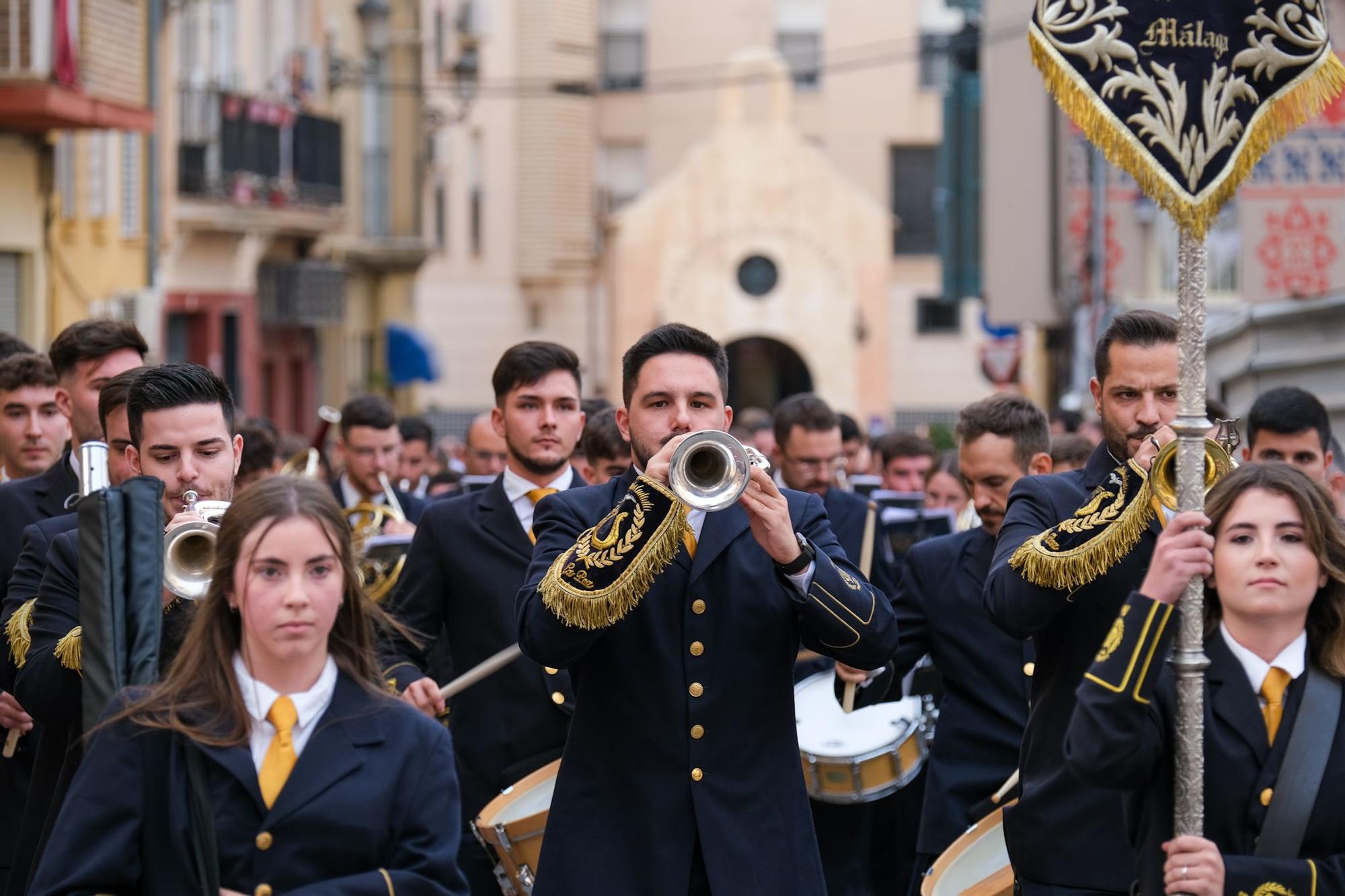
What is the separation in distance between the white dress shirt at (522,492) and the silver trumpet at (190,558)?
8.18 feet

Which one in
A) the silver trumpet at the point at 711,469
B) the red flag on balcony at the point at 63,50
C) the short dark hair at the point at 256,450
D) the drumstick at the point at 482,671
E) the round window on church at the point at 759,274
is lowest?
the drumstick at the point at 482,671

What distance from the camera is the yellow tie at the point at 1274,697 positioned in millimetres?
4762

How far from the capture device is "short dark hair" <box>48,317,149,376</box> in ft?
23.6

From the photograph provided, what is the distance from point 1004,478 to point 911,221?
44.0m

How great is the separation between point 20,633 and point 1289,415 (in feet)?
14.5

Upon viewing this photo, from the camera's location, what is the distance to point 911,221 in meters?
51.5

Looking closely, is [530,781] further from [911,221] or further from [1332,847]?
[911,221]

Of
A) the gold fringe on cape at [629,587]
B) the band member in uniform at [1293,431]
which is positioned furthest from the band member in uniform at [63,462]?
the band member in uniform at [1293,431]

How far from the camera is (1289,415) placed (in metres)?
8.17

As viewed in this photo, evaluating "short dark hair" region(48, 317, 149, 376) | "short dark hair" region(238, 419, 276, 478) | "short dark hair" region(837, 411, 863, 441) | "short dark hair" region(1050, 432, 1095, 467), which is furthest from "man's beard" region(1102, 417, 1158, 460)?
"short dark hair" region(837, 411, 863, 441)

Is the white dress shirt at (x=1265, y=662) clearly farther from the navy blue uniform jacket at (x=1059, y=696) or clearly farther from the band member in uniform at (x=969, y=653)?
the band member in uniform at (x=969, y=653)

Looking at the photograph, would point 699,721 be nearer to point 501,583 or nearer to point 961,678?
point 501,583

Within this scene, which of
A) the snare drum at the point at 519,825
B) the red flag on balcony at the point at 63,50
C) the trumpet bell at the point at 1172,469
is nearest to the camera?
the trumpet bell at the point at 1172,469

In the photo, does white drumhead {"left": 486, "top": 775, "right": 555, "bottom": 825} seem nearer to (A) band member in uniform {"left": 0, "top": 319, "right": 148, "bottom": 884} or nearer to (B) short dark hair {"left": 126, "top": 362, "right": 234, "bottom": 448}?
(A) band member in uniform {"left": 0, "top": 319, "right": 148, "bottom": 884}
